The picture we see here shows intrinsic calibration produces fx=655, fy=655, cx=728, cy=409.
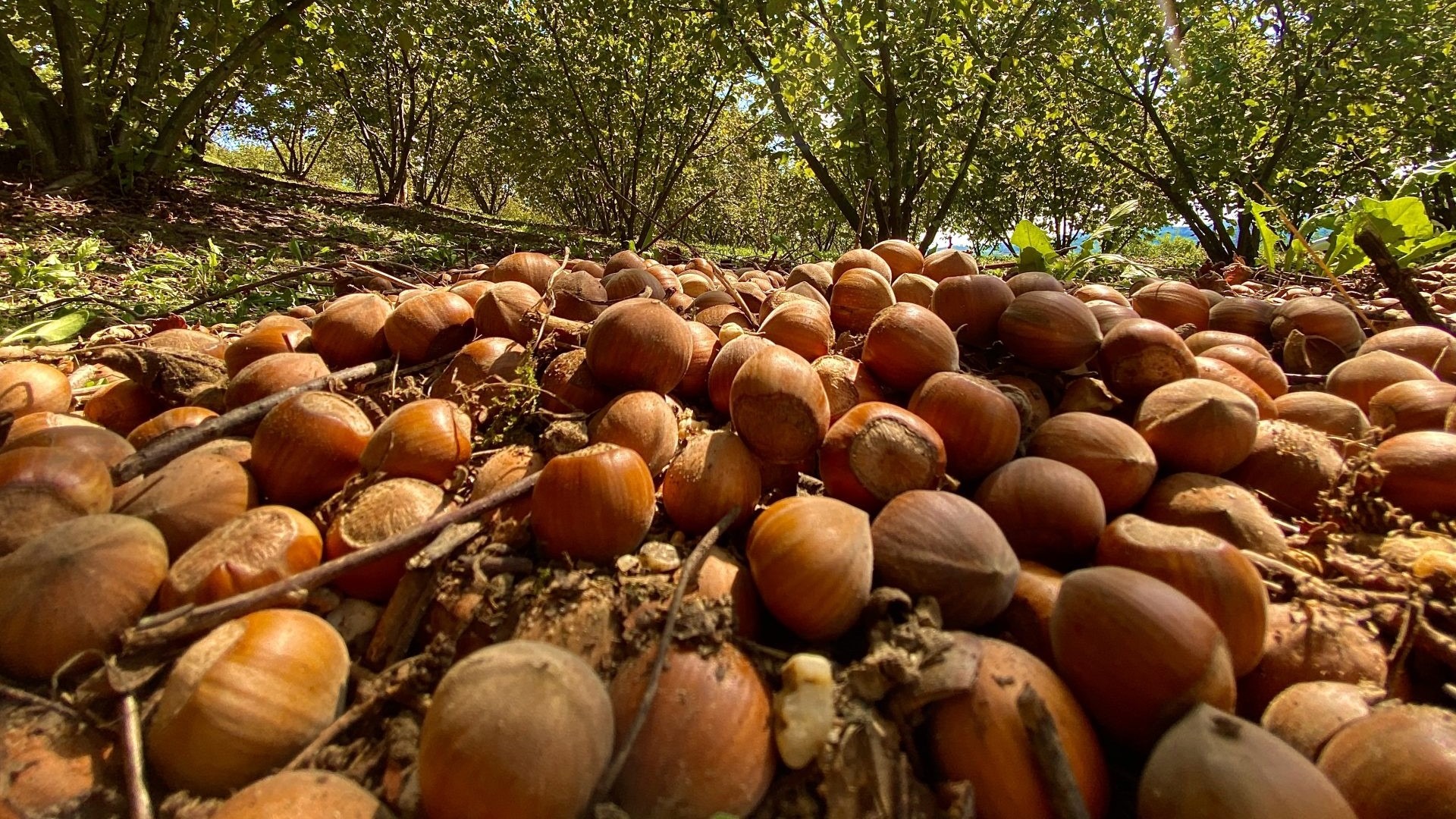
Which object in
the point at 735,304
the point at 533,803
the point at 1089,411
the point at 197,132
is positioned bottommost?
the point at 533,803

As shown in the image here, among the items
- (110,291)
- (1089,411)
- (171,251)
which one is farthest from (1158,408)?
(171,251)

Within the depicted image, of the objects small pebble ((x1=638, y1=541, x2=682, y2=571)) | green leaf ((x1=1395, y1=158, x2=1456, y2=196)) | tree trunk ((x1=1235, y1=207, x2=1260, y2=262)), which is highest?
tree trunk ((x1=1235, y1=207, x2=1260, y2=262))

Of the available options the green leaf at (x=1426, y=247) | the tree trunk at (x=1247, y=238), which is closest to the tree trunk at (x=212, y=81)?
the green leaf at (x=1426, y=247)

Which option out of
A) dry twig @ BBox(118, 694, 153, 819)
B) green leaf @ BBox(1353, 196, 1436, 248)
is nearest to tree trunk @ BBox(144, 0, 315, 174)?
dry twig @ BBox(118, 694, 153, 819)

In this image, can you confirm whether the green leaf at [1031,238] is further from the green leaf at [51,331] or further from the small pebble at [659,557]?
the green leaf at [51,331]

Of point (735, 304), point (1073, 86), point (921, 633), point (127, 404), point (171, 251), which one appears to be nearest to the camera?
point (921, 633)

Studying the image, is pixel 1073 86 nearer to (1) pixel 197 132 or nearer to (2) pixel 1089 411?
(2) pixel 1089 411

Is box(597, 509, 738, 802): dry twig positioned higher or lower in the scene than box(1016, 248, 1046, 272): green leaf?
lower

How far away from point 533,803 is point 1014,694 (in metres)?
0.72

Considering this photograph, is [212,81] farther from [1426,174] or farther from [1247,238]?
[1247,238]

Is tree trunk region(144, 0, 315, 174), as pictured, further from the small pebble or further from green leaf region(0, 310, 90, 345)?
the small pebble

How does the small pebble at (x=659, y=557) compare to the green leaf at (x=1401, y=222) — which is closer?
the small pebble at (x=659, y=557)

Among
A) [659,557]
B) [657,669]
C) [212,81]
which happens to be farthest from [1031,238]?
[212,81]

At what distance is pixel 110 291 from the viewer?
154 inches
